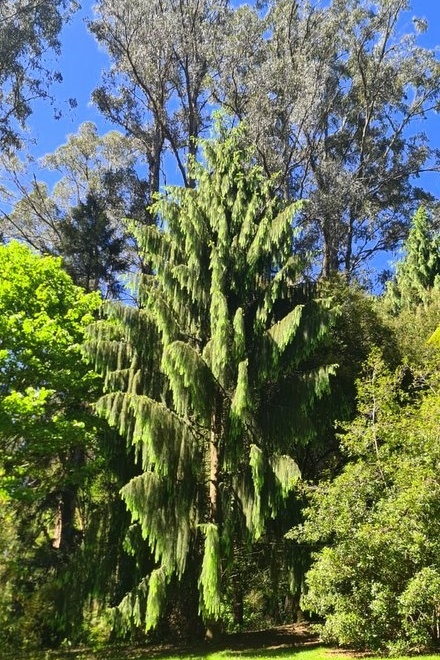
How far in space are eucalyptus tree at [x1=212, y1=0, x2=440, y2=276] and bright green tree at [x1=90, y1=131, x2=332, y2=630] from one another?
943cm

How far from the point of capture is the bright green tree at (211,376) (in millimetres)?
9812

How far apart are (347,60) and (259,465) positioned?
67.6 feet

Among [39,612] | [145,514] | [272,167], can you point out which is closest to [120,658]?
[39,612]

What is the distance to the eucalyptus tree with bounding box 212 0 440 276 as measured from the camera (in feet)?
68.1

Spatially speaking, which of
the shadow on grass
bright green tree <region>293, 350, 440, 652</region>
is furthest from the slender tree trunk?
the shadow on grass

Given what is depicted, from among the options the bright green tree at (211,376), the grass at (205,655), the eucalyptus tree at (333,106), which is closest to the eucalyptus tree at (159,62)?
the eucalyptus tree at (333,106)

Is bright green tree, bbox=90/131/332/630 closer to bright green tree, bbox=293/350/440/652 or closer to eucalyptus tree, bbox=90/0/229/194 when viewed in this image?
bright green tree, bbox=293/350/440/652

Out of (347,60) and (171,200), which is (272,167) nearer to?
(347,60)

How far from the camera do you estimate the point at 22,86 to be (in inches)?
827

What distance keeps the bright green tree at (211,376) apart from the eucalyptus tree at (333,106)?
9435 mm

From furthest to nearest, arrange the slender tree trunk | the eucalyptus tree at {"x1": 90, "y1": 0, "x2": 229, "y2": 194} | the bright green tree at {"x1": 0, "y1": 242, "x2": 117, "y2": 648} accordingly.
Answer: the eucalyptus tree at {"x1": 90, "y1": 0, "x2": 229, "y2": 194} → the slender tree trunk → the bright green tree at {"x1": 0, "y1": 242, "x2": 117, "y2": 648}

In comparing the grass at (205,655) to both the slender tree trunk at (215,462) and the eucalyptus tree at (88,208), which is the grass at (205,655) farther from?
the eucalyptus tree at (88,208)

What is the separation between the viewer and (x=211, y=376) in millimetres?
10492

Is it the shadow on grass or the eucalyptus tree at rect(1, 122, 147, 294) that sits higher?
the eucalyptus tree at rect(1, 122, 147, 294)
